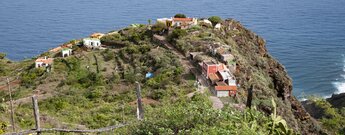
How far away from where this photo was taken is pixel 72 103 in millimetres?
27781

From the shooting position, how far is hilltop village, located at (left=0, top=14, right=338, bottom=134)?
22359 mm

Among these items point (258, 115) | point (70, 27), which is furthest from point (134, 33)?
point (70, 27)

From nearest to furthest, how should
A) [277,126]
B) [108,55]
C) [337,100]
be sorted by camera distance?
[277,126] < [108,55] < [337,100]

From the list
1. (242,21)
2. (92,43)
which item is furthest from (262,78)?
(242,21)

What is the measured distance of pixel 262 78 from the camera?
105 ft

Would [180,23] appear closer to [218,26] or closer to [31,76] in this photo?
[218,26]

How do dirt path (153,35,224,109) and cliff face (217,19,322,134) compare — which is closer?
dirt path (153,35,224,109)

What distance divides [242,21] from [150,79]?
5814 cm

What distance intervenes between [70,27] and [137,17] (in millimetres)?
13451

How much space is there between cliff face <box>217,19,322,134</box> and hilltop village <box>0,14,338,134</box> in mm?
98

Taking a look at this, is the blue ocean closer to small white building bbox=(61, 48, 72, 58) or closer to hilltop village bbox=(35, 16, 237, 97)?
hilltop village bbox=(35, 16, 237, 97)

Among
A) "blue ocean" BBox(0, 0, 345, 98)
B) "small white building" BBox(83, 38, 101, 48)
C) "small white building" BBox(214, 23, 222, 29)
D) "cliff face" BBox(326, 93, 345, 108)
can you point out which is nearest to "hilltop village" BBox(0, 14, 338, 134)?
"small white building" BBox(83, 38, 101, 48)

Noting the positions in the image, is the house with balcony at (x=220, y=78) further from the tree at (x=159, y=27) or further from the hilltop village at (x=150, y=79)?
the tree at (x=159, y=27)

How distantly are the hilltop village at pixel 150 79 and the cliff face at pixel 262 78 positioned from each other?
10cm
